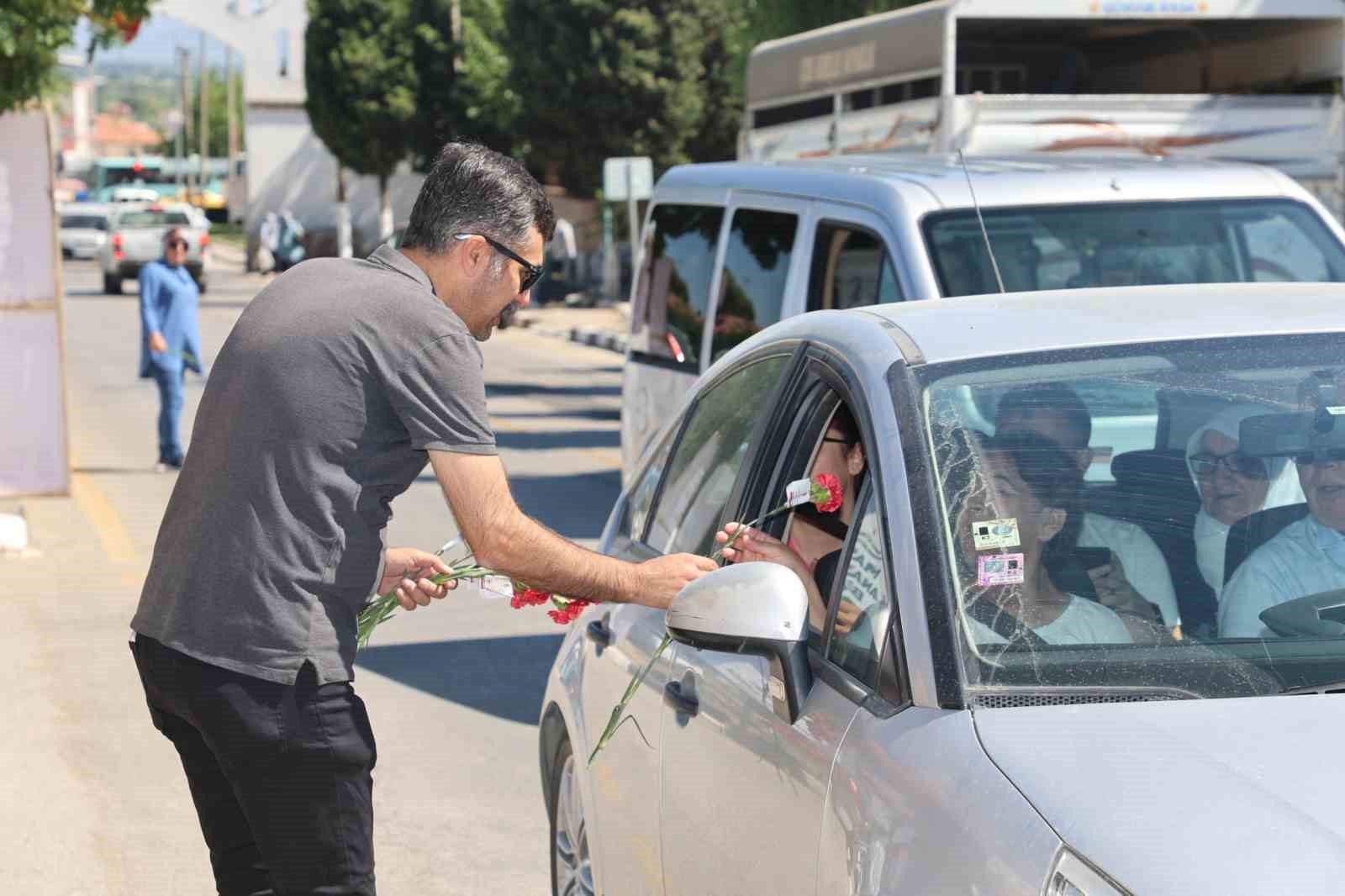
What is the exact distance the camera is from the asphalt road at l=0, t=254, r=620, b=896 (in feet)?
19.6

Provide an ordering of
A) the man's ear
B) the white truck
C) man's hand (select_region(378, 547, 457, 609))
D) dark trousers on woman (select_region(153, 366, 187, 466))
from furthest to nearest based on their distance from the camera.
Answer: dark trousers on woman (select_region(153, 366, 187, 466)) < the white truck < man's hand (select_region(378, 547, 457, 609)) < the man's ear

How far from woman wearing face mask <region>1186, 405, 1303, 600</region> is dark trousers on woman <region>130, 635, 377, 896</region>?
151cm

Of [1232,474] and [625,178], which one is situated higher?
[1232,474]

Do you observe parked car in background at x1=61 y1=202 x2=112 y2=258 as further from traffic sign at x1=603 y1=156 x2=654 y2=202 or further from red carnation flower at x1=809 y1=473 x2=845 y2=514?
red carnation flower at x1=809 y1=473 x2=845 y2=514

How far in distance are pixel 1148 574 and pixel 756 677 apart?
2.25 ft

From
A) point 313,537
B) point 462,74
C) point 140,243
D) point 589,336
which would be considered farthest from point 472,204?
point 462,74

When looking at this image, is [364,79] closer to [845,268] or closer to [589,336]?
[589,336]

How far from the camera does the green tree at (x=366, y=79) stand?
4416cm

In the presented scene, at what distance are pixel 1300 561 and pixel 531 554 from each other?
1297 millimetres

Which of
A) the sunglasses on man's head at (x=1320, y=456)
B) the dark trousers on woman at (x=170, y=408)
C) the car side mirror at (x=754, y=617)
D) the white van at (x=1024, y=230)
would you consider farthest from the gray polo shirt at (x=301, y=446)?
the dark trousers on woman at (x=170, y=408)

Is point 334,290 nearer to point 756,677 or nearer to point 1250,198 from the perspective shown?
point 756,677

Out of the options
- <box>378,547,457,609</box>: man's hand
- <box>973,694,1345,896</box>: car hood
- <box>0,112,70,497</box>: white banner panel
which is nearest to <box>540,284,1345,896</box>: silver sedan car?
<box>973,694,1345,896</box>: car hood

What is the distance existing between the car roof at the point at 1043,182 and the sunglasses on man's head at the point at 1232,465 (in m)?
3.59

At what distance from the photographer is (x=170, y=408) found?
15.4 meters
